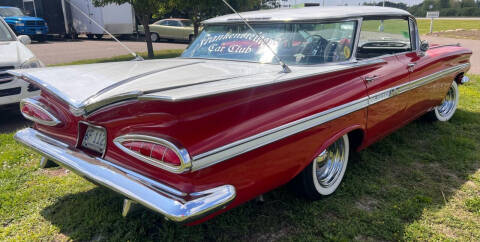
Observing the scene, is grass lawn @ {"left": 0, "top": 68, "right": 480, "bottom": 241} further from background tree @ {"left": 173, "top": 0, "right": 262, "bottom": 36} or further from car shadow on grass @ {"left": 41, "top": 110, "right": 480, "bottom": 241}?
background tree @ {"left": 173, "top": 0, "right": 262, "bottom": 36}

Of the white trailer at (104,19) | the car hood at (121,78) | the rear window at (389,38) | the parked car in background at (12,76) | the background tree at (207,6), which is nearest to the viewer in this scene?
the car hood at (121,78)

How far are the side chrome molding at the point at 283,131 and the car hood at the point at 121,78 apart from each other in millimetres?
411

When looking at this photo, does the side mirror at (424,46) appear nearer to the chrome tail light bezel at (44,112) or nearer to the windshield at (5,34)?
the chrome tail light bezel at (44,112)

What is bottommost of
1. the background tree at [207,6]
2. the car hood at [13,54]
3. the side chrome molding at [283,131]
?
the side chrome molding at [283,131]

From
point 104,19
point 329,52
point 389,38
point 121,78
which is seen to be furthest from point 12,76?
point 104,19

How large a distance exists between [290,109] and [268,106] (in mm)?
191

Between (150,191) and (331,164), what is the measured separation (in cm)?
167

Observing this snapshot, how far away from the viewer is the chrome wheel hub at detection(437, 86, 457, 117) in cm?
480

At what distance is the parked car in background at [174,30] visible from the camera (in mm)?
16953

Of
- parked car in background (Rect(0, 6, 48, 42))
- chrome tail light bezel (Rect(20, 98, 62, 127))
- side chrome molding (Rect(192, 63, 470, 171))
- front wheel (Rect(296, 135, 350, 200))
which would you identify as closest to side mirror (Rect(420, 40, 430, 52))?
side chrome molding (Rect(192, 63, 470, 171))

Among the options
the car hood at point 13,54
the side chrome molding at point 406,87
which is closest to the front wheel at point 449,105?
the side chrome molding at point 406,87

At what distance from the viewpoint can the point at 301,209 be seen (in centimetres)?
269

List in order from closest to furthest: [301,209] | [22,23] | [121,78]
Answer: [121,78] < [301,209] < [22,23]

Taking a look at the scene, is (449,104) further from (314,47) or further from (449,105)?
(314,47)
